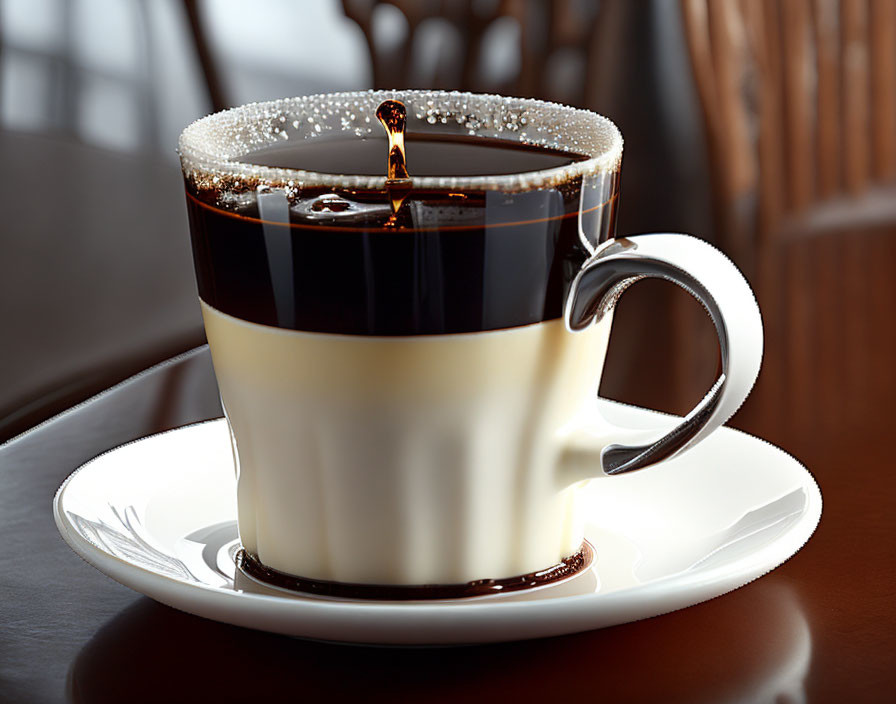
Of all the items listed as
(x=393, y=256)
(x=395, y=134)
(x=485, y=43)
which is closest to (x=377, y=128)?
(x=395, y=134)

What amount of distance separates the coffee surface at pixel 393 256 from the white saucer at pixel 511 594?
0.28 ft

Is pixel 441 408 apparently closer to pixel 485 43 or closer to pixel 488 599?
pixel 488 599

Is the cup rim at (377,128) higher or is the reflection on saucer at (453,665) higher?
the cup rim at (377,128)

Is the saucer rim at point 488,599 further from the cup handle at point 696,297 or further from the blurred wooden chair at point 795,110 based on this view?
the blurred wooden chair at point 795,110

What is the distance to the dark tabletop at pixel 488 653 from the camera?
366mm

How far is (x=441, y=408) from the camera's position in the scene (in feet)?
1.32

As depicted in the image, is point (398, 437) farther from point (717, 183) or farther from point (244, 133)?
point (717, 183)

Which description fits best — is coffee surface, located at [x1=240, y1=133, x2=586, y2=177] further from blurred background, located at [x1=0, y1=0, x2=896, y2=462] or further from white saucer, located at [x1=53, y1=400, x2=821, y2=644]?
blurred background, located at [x1=0, y1=0, x2=896, y2=462]

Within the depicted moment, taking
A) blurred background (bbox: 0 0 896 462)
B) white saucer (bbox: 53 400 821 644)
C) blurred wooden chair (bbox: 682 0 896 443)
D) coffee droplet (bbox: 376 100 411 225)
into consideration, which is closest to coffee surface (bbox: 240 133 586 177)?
coffee droplet (bbox: 376 100 411 225)

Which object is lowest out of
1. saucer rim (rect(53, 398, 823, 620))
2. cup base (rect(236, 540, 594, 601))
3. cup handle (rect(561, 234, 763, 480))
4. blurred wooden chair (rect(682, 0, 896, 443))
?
blurred wooden chair (rect(682, 0, 896, 443))

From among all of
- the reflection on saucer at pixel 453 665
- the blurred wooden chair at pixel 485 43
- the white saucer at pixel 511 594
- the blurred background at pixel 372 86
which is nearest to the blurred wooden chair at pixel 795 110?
the blurred background at pixel 372 86

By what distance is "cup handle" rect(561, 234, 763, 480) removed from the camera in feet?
1.28

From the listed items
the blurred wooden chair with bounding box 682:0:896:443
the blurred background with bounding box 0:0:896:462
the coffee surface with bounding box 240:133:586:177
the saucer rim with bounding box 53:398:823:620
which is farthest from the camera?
the blurred wooden chair with bounding box 682:0:896:443

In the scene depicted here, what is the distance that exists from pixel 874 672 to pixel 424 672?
0.42 feet
